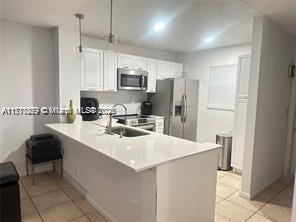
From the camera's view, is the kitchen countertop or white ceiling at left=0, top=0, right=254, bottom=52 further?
white ceiling at left=0, top=0, right=254, bottom=52

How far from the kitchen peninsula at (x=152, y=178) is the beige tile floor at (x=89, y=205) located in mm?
284

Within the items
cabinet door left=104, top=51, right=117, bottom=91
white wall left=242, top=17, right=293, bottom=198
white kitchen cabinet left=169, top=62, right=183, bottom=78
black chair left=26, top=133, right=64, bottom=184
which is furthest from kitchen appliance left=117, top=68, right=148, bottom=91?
white wall left=242, top=17, right=293, bottom=198

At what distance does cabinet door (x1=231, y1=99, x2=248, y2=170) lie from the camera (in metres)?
3.41

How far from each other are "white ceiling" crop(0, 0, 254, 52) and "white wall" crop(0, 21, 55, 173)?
10.5 inches

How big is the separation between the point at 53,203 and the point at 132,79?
257 cm

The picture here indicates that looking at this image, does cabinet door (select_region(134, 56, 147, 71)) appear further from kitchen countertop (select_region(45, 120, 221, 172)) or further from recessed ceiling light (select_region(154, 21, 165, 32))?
kitchen countertop (select_region(45, 120, 221, 172))

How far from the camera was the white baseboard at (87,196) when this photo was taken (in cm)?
223

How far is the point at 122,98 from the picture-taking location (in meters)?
4.48

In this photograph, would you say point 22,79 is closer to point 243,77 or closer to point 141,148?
point 141,148

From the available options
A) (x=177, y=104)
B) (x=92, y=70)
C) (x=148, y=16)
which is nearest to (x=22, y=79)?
(x=92, y=70)

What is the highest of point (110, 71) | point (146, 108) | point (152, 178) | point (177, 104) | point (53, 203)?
point (110, 71)

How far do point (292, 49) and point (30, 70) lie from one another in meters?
4.29

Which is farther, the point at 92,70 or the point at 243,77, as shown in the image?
the point at 92,70

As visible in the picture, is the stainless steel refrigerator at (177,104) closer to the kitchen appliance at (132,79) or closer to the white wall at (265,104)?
the kitchen appliance at (132,79)
